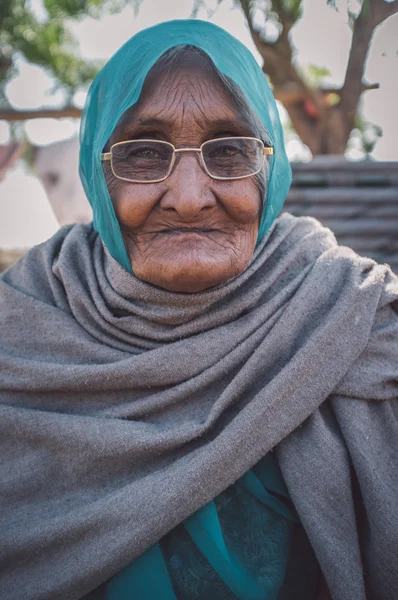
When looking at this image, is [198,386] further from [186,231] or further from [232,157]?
[232,157]

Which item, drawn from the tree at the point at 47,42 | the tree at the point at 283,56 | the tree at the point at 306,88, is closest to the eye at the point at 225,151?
the tree at the point at 283,56

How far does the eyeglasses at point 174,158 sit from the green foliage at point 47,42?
5784 millimetres

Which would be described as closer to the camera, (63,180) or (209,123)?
(209,123)

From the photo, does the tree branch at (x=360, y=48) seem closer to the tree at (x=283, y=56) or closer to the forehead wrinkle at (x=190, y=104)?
the tree at (x=283, y=56)

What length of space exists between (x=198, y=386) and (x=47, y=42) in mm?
8912

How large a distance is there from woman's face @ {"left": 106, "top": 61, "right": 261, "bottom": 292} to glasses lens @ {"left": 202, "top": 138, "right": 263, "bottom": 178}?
0.03m

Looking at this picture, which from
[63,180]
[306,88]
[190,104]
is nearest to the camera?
[190,104]

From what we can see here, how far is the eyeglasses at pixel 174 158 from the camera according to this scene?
168 centimetres

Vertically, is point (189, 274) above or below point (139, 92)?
below

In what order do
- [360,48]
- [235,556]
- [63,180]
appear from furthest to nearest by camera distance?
[63,180], [360,48], [235,556]

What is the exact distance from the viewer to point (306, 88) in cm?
625

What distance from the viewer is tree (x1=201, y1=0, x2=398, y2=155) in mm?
5695

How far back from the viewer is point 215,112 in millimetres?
1677

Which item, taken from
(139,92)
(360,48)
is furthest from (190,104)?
(360,48)
